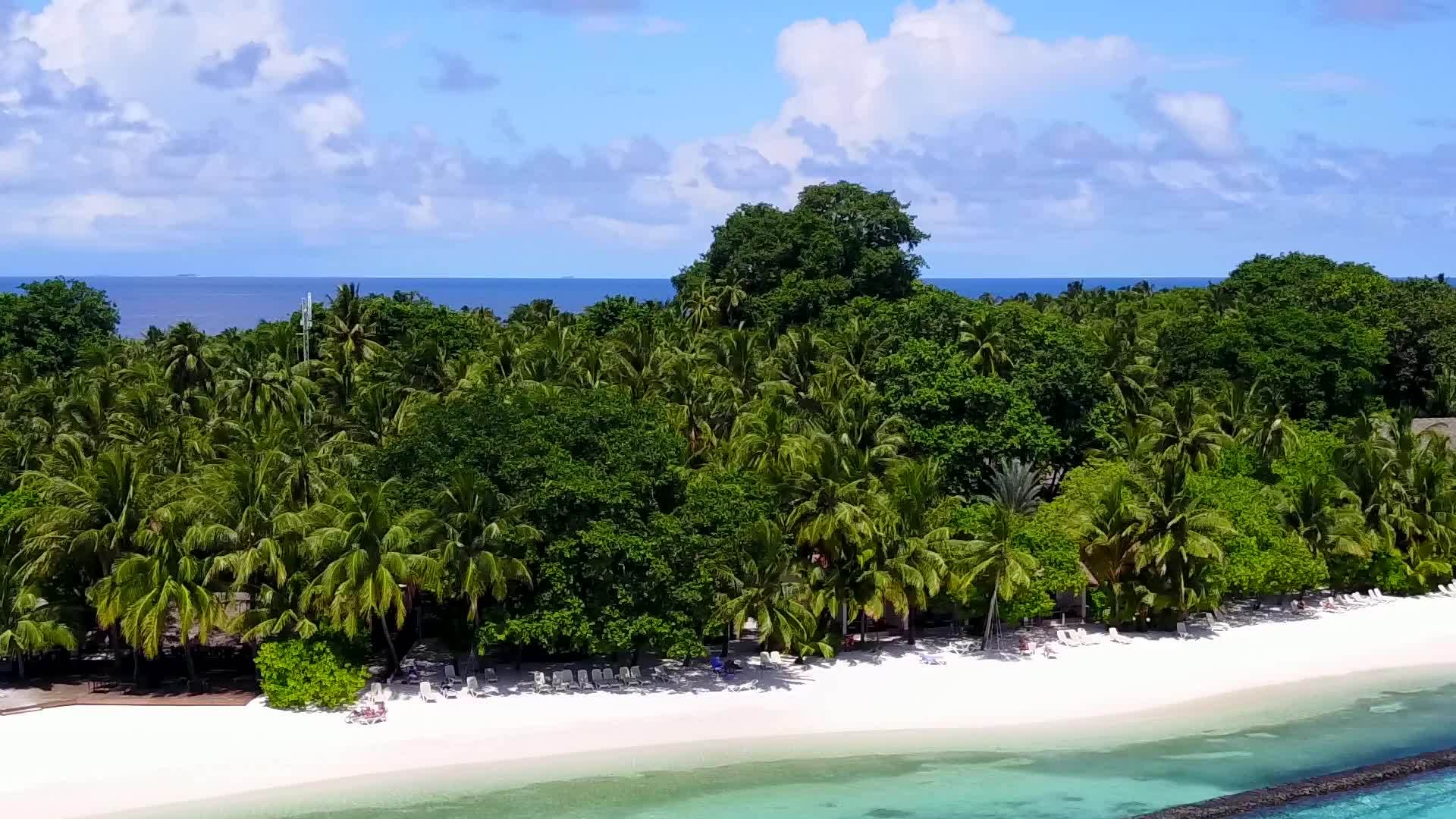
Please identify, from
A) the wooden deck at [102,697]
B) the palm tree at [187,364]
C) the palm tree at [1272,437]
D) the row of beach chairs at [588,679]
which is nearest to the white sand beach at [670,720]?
the row of beach chairs at [588,679]

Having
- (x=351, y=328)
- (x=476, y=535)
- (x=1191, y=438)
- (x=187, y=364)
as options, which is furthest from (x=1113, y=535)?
(x=351, y=328)

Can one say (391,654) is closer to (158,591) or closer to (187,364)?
(158,591)

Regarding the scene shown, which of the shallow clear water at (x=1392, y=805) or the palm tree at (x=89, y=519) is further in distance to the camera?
the palm tree at (x=89, y=519)

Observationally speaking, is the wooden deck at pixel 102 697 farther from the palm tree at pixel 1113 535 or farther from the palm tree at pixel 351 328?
the palm tree at pixel 351 328

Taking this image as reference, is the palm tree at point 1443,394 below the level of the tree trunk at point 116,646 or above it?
above

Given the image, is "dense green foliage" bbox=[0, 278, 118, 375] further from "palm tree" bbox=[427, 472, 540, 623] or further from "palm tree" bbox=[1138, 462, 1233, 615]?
"palm tree" bbox=[1138, 462, 1233, 615]

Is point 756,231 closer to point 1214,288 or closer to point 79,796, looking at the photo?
point 1214,288

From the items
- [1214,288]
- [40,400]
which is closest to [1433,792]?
[40,400]
